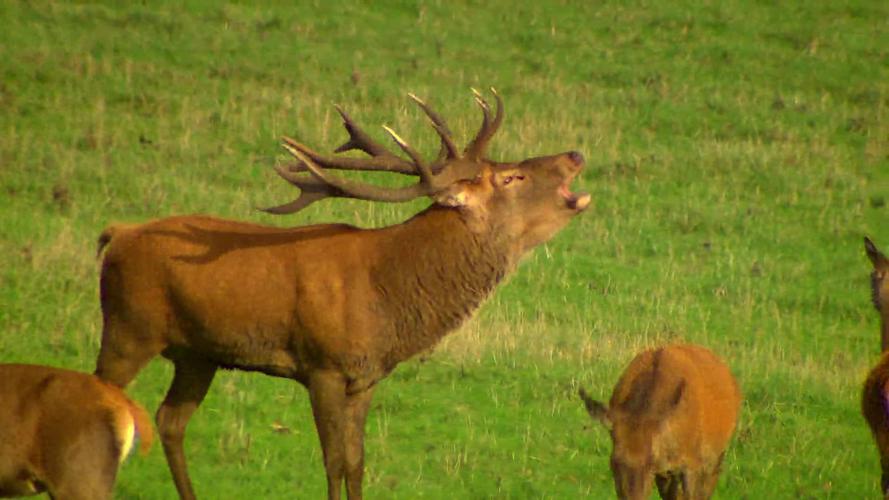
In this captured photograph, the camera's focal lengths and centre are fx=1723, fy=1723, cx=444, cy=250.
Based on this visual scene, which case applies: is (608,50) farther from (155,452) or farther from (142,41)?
(155,452)

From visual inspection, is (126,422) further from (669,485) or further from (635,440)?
(669,485)

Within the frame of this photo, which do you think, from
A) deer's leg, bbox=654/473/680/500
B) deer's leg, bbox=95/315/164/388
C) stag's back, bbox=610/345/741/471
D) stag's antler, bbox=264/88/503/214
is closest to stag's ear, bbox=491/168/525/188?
stag's antler, bbox=264/88/503/214

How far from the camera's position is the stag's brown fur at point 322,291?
9.20m

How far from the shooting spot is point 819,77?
21812 millimetres

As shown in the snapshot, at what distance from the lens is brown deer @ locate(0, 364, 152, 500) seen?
7.64m

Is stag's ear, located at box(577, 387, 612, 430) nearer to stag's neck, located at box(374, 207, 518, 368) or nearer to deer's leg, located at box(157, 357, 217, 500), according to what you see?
stag's neck, located at box(374, 207, 518, 368)

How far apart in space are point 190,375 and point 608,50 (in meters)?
13.2

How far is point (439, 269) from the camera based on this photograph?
9.61m

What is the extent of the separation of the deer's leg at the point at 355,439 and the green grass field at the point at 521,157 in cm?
59

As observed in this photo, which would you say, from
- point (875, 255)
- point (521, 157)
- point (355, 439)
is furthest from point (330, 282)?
point (521, 157)

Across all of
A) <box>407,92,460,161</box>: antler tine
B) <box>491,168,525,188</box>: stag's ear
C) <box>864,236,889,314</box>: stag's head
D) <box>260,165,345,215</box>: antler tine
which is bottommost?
<box>864,236,889,314</box>: stag's head

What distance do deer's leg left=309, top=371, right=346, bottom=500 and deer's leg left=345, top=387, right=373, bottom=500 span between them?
92 millimetres

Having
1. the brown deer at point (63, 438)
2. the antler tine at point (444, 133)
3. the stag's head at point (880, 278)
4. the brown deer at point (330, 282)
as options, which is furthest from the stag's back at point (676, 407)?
the brown deer at point (63, 438)

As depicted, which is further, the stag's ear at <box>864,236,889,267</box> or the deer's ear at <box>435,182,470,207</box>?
the stag's ear at <box>864,236,889,267</box>
